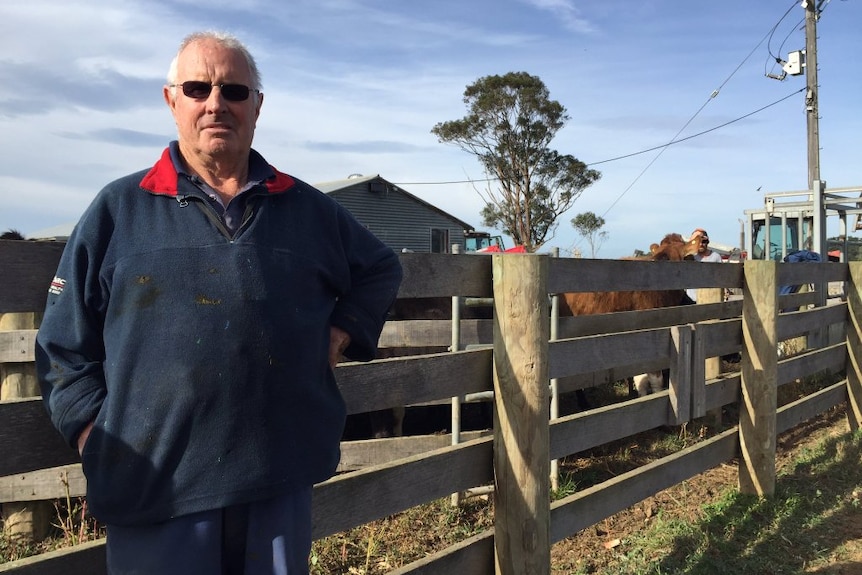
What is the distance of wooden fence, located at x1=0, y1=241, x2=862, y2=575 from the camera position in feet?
6.31

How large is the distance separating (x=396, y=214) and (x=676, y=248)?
24.6 m

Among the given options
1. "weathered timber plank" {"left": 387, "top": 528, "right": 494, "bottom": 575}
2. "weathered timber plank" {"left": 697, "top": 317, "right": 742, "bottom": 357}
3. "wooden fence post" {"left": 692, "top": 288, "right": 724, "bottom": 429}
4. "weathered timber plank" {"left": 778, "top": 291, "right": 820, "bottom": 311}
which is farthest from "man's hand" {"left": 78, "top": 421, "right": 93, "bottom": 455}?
"weathered timber plank" {"left": 778, "top": 291, "right": 820, "bottom": 311}

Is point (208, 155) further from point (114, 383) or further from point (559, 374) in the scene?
point (559, 374)

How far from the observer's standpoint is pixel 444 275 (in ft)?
9.50

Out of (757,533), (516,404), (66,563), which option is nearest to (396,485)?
(516,404)

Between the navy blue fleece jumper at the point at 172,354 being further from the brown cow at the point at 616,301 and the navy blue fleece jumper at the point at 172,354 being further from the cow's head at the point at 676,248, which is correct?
→ the cow's head at the point at 676,248

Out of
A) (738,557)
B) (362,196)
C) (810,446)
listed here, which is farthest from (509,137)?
(738,557)

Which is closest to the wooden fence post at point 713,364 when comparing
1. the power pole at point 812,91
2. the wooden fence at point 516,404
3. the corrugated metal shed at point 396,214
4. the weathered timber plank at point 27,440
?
the wooden fence at point 516,404

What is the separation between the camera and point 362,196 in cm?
3162

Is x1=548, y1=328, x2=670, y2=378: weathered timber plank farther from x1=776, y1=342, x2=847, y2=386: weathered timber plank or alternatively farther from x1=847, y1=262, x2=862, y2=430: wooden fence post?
x1=847, y1=262, x2=862, y2=430: wooden fence post

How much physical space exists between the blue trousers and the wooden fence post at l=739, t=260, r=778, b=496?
13.3 ft

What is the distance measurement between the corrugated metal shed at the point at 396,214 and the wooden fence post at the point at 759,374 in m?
25.4

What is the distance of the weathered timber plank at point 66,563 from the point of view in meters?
1.82

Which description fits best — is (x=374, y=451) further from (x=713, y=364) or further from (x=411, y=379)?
(x=713, y=364)
